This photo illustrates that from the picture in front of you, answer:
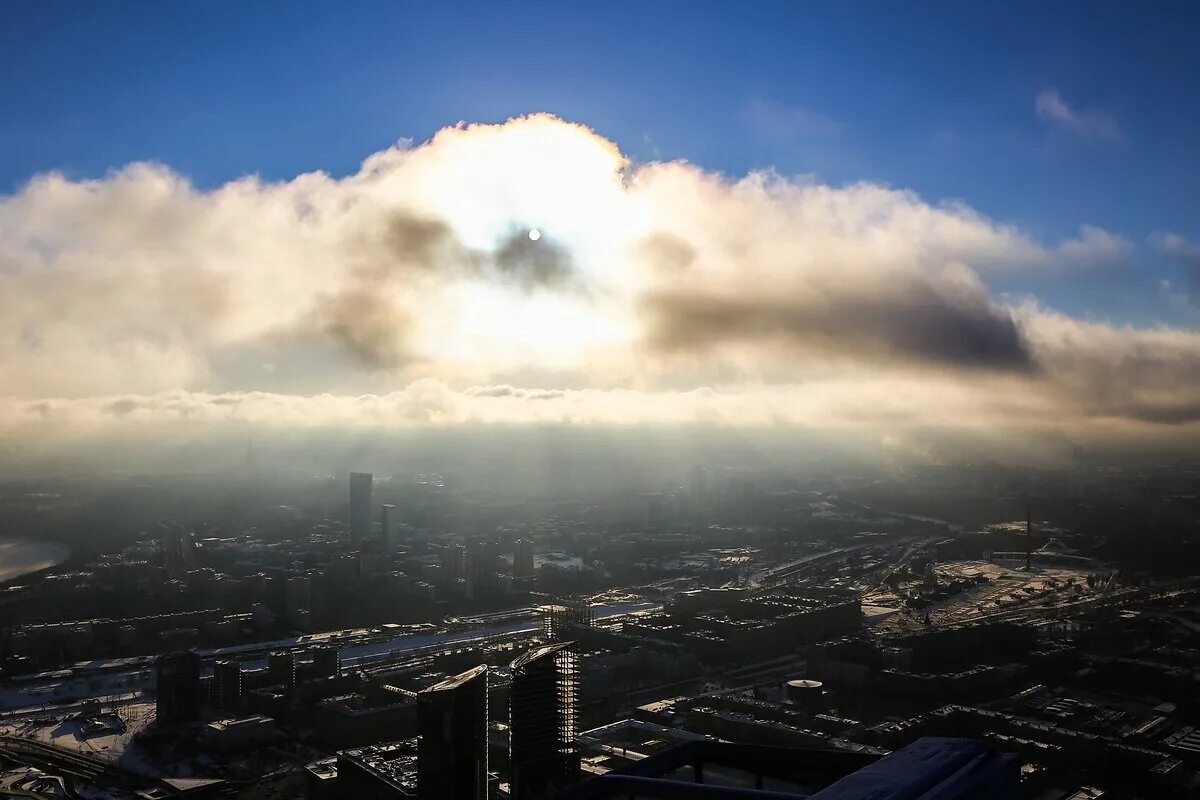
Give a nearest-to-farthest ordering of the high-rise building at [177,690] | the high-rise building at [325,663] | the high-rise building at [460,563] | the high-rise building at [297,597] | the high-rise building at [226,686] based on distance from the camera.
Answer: the high-rise building at [177,690]
the high-rise building at [226,686]
the high-rise building at [325,663]
the high-rise building at [297,597]
the high-rise building at [460,563]

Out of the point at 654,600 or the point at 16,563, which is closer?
the point at 654,600

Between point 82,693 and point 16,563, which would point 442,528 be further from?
point 82,693

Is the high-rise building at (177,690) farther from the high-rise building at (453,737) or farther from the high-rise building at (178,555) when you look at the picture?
the high-rise building at (178,555)

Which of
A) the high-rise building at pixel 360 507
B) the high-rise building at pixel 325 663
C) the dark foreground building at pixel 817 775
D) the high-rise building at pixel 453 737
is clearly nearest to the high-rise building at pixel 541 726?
the high-rise building at pixel 453 737

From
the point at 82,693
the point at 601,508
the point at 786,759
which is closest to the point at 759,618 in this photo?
the point at 82,693

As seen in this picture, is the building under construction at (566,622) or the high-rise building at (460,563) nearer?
the building under construction at (566,622)

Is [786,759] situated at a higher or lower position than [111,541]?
higher
